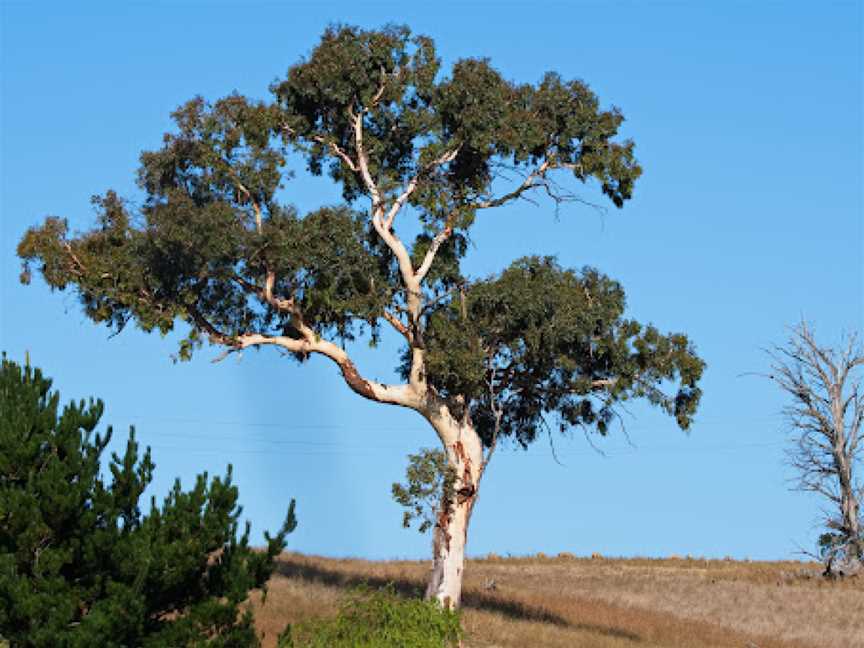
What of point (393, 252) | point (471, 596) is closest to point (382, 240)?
point (393, 252)

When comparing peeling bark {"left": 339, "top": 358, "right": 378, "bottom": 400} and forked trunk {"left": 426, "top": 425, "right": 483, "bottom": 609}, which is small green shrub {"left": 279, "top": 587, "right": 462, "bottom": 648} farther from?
peeling bark {"left": 339, "top": 358, "right": 378, "bottom": 400}

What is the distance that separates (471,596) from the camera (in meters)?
43.5

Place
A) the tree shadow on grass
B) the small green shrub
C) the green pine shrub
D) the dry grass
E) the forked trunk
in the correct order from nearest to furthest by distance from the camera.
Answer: the green pine shrub, the small green shrub, the dry grass, the forked trunk, the tree shadow on grass

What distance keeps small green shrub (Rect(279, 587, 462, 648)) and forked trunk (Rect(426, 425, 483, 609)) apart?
6.88 meters

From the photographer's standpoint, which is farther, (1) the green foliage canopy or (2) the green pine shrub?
(1) the green foliage canopy

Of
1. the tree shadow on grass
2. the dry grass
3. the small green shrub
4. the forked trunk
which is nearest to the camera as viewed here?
the small green shrub

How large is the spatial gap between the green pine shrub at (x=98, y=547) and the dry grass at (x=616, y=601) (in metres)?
4.70

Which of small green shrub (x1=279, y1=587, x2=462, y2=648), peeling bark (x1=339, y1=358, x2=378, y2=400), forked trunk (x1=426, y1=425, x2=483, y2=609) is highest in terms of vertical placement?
peeling bark (x1=339, y1=358, x2=378, y2=400)

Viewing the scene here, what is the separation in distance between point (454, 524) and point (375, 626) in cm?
888

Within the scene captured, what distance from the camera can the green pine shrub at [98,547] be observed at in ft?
72.1

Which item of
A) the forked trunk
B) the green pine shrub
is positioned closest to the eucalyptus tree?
the forked trunk

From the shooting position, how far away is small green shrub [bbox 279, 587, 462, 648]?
25.8 metres

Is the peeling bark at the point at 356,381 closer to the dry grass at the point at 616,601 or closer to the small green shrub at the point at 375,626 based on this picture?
the dry grass at the point at 616,601

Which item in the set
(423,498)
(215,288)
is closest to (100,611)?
(423,498)
